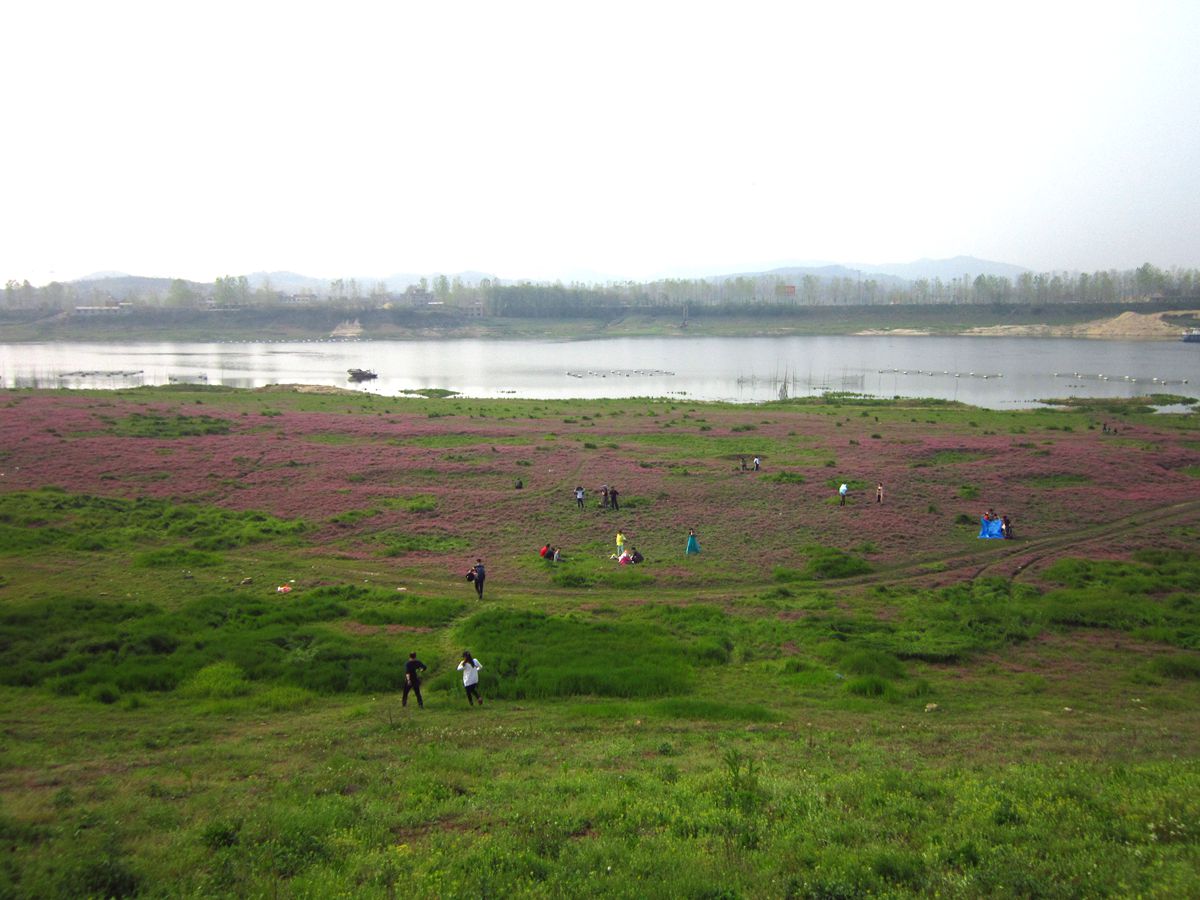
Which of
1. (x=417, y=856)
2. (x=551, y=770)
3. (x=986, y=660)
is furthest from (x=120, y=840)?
(x=986, y=660)

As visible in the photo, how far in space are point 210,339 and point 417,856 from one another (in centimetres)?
21156

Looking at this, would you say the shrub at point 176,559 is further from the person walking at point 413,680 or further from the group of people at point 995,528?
the group of people at point 995,528

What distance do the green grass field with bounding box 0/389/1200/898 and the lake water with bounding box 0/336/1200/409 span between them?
50123 millimetres

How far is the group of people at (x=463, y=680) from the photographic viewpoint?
17297mm

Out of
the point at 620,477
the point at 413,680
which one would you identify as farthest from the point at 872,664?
the point at 620,477

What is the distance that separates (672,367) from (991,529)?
3831 inches

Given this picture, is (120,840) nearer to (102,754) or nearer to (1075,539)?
(102,754)

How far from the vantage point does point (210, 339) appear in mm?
196250

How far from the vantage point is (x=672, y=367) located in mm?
128000

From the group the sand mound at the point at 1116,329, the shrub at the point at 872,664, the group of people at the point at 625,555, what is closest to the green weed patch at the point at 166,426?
the group of people at the point at 625,555

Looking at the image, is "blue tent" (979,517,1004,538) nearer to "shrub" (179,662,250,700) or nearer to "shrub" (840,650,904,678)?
"shrub" (840,650,904,678)

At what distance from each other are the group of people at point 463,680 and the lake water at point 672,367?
71696 mm

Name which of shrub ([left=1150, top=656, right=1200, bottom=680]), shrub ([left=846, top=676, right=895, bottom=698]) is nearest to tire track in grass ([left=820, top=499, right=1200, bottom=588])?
shrub ([left=1150, top=656, right=1200, bottom=680])

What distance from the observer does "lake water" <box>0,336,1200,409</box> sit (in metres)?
94.6
